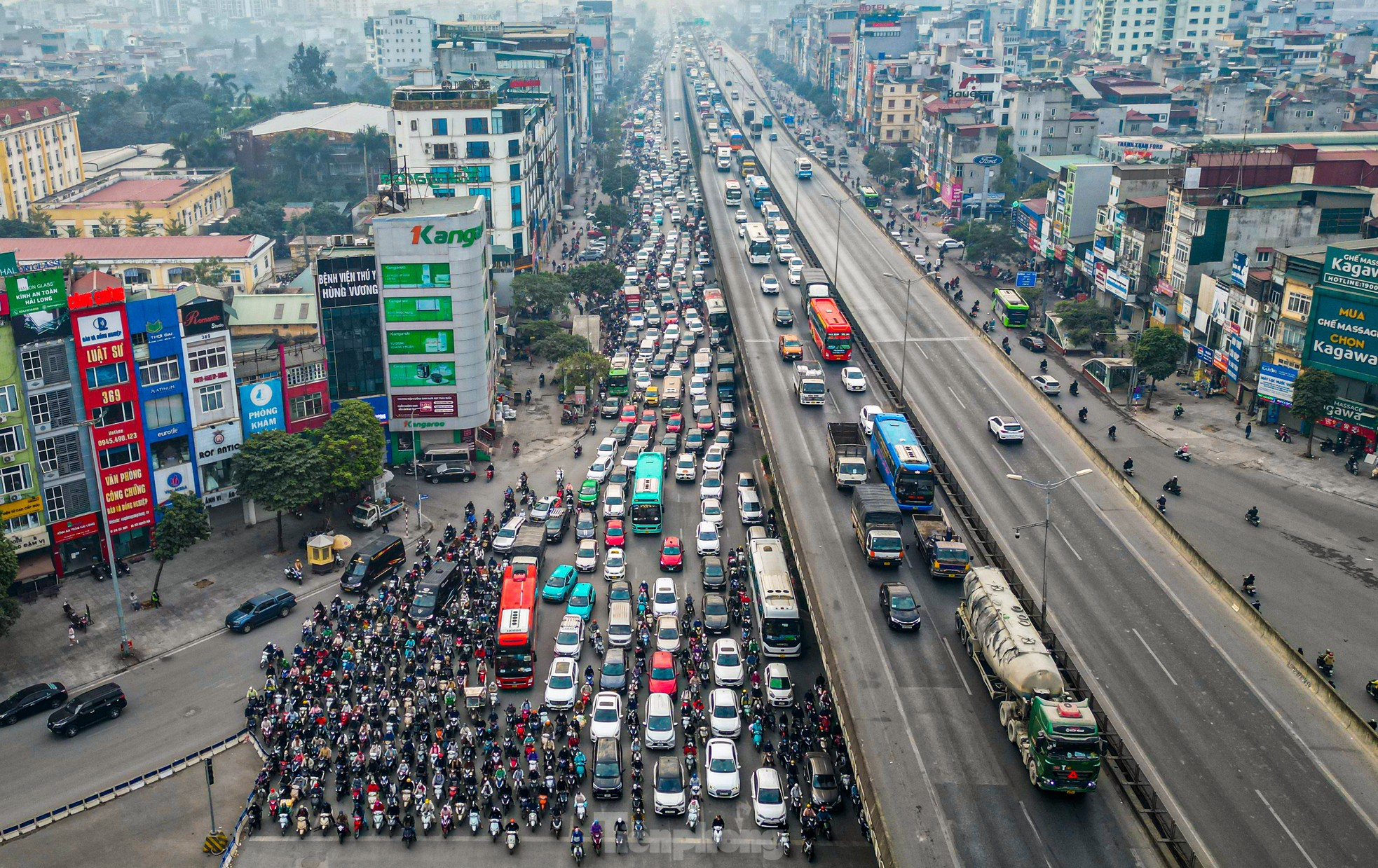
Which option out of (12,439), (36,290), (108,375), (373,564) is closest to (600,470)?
(373,564)

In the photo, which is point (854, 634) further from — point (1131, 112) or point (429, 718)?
point (1131, 112)

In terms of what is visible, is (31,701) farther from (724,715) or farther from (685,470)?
(685,470)

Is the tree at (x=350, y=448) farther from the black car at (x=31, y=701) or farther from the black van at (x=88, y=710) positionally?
the black car at (x=31, y=701)

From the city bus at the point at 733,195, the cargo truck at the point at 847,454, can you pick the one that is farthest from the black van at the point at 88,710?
the city bus at the point at 733,195

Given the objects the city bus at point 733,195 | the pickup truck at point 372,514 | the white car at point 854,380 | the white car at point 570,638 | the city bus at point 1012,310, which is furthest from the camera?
the city bus at point 733,195

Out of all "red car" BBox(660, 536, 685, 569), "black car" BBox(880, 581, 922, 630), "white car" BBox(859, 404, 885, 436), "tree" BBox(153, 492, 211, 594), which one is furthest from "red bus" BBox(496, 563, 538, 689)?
"white car" BBox(859, 404, 885, 436)

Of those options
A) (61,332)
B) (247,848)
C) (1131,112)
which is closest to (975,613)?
(247,848)

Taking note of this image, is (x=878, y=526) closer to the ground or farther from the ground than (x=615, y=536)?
farther from the ground
